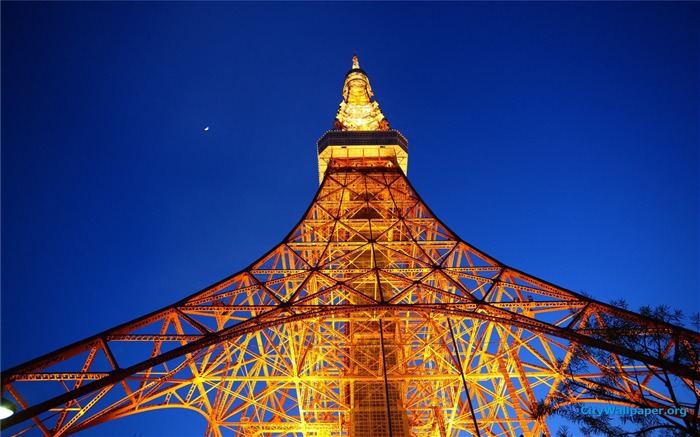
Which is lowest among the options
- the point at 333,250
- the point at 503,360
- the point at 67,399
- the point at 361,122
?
the point at 67,399

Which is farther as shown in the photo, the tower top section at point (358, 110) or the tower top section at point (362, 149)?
the tower top section at point (358, 110)

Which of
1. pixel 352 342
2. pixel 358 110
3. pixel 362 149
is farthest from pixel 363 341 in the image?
pixel 358 110

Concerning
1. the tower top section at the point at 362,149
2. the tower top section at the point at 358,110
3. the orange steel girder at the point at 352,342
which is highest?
the tower top section at the point at 358,110

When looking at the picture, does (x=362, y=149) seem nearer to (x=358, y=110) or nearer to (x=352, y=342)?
(x=358, y=110)

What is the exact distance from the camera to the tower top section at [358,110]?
24492mm

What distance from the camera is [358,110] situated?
2562cm

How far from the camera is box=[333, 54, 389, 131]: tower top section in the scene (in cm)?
2449

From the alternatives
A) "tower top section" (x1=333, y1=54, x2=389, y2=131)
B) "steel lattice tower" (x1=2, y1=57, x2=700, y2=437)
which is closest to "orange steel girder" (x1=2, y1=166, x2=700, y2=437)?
"steel lattice tower" (x1=2, y1=57, x2=700, y2=437)

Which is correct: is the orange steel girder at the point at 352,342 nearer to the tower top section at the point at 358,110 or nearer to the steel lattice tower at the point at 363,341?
the steel lattice tower at the point at 363,341

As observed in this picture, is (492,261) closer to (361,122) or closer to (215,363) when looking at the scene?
(215,363)

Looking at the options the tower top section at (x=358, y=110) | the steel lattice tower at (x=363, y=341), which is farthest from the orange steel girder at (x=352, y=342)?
the tower top section at (x=358, y=110)

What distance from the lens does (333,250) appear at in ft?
52.4

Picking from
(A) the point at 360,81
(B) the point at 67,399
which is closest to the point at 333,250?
(B) the point at 67,399

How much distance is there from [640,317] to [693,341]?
265 centimetres
